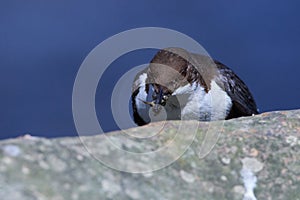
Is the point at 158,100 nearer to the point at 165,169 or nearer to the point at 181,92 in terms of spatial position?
the point at 181,92

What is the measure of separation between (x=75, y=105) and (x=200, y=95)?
1795 mm

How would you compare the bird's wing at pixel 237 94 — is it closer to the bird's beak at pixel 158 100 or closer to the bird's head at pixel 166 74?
the bird's head at pixel 166 74

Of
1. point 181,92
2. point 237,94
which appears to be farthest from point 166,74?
point 237,94

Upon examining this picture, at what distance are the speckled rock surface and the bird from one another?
1598mm

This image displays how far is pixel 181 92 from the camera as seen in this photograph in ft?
14.2

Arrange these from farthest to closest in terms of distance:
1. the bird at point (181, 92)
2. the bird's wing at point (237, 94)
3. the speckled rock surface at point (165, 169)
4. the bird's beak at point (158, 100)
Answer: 1. the bird's wing at point (237, 94)
2. the bird at point (181, 92)
3. the bird's beak at point (158, 100)
4. the speckled rock surface at point (165, 169)

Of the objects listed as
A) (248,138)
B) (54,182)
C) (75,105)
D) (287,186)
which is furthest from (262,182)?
(75,105)

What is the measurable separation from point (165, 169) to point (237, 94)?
283cm

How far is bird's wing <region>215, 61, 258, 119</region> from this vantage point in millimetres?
4688

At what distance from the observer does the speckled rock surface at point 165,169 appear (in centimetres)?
188

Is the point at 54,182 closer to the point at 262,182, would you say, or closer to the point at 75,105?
the point at 262,182

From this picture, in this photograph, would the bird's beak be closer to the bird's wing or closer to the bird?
the bird

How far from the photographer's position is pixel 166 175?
6.95ft

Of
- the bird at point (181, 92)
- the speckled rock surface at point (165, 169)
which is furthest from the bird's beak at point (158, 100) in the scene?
the speckled rock surface at point (165, 169)
